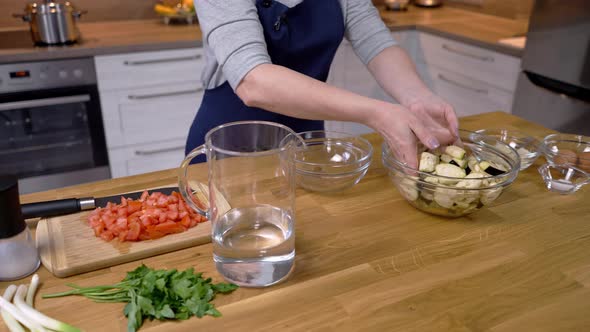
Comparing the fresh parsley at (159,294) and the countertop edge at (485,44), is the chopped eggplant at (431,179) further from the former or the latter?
the countertop edge at (485,44)

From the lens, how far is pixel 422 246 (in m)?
0.83

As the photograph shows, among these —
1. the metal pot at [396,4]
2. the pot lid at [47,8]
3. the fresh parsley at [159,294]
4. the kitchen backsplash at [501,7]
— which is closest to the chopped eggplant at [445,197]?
the fresh parsley at [159,294]

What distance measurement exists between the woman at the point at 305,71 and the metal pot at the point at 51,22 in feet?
3.20

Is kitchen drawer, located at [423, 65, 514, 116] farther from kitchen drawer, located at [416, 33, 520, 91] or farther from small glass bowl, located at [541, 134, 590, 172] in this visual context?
small glass bowl, located at [541, 134, 590, 172]

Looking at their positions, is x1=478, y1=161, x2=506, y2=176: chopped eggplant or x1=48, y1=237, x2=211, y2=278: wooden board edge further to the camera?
x1=478, y1=161, x2=506, y2=176: chopped eggplant

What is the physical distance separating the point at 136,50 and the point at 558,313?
1.86 meters

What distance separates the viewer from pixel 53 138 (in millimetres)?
2189

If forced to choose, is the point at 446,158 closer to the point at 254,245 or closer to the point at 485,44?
the point at 254,245

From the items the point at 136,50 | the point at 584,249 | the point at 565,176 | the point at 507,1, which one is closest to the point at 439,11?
the point at 507,1

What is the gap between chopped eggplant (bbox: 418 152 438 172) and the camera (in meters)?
0.89

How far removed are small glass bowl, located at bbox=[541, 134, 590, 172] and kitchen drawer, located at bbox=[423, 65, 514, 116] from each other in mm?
1196

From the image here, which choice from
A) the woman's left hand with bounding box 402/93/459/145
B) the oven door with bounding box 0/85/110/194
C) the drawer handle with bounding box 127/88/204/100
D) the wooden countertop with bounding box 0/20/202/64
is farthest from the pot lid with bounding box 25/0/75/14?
the woman's left hand with bounding box 402/93/459/145

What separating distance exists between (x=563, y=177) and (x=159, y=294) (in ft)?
2.74

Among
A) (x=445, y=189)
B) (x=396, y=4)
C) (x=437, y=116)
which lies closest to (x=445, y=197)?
(x=445, y=189)
